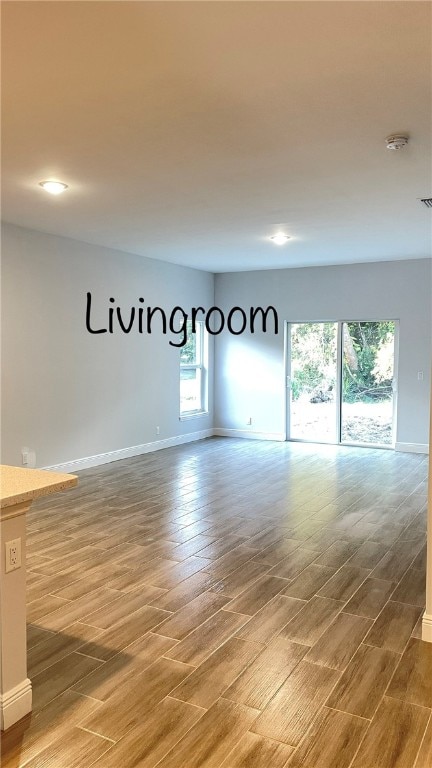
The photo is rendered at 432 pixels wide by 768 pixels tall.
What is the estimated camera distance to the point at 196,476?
6.56 m

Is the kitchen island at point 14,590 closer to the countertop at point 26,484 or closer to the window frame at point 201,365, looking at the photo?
the countertop at point 26,484

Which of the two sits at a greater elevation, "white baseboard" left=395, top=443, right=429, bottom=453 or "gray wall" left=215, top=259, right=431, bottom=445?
"gray wall" left=215, top=259, right=431, bottom=445

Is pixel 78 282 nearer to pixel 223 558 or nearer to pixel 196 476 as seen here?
pixel 196 476

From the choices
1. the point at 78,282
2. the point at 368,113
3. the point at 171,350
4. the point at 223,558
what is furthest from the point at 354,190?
the point at 171,350

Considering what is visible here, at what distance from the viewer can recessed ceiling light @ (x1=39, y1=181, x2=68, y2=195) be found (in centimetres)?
423

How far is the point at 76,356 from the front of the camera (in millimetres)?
6660

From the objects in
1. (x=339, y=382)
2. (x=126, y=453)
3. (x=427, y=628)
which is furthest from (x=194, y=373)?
(x=427, y=628)

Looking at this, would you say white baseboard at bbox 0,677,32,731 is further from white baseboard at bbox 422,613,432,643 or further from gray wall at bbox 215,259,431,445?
gray wall at bbox 215,259,431,445

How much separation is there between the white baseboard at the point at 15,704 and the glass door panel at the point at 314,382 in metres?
6.92

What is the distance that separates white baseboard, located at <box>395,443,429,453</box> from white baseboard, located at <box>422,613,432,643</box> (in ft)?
17.6

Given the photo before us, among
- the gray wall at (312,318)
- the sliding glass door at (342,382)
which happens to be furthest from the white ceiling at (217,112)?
the sliding glass door at (342,382)

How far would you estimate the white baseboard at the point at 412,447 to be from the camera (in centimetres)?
796

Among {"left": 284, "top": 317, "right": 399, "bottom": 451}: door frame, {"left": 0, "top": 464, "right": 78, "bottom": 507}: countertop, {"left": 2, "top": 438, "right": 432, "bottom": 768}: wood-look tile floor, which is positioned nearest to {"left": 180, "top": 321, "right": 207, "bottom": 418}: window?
{"left": 284, "top": 317, "right": 399, "bottom": 451}: door frame

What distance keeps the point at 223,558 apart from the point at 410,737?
195 cm
